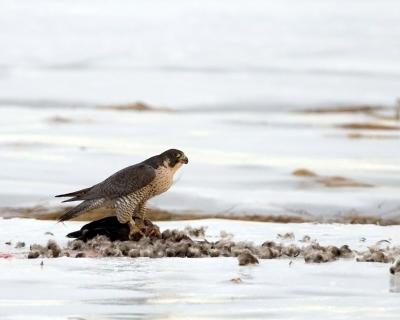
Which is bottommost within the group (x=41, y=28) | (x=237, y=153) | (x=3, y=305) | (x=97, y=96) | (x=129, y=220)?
(x=3, y=305)

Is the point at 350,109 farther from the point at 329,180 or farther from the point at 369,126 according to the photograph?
the point at 329,180

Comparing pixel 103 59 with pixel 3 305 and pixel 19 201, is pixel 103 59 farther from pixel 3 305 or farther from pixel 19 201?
pixel 3 305

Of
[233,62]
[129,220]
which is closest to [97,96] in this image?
[233,62]

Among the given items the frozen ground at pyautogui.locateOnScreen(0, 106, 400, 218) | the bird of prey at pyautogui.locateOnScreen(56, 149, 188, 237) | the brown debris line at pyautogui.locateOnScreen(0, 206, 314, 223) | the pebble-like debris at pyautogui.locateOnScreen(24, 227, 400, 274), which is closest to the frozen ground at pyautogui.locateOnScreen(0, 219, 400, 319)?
the pebble-like debris at pyautogui.locateOnScreen(24, 227, 400, 274)

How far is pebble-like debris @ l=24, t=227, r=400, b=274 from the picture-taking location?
327 inches

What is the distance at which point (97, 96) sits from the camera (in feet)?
68.3

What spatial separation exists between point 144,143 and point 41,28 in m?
15.2

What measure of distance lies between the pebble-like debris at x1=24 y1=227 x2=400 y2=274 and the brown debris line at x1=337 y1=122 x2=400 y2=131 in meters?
9.19

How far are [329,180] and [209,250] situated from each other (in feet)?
16.5

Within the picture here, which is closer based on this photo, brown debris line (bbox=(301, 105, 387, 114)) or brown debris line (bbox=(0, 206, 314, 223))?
brown debris line (bbox=(0, 206, 314, 223))

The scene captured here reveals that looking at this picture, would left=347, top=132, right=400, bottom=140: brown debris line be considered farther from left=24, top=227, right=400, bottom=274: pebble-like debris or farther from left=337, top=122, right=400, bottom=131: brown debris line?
left=24, top=227, right=400, bottom=274: pebble-like debris

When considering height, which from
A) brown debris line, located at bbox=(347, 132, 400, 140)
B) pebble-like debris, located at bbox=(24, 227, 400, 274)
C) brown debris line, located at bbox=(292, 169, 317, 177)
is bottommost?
pebble-like debris, located at bbox=(24, 227, 400, 274)

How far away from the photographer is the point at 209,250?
A: 855cm

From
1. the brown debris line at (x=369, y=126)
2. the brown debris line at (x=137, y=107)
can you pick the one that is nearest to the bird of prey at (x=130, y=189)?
the brown debris line at (x=369, y=126)
